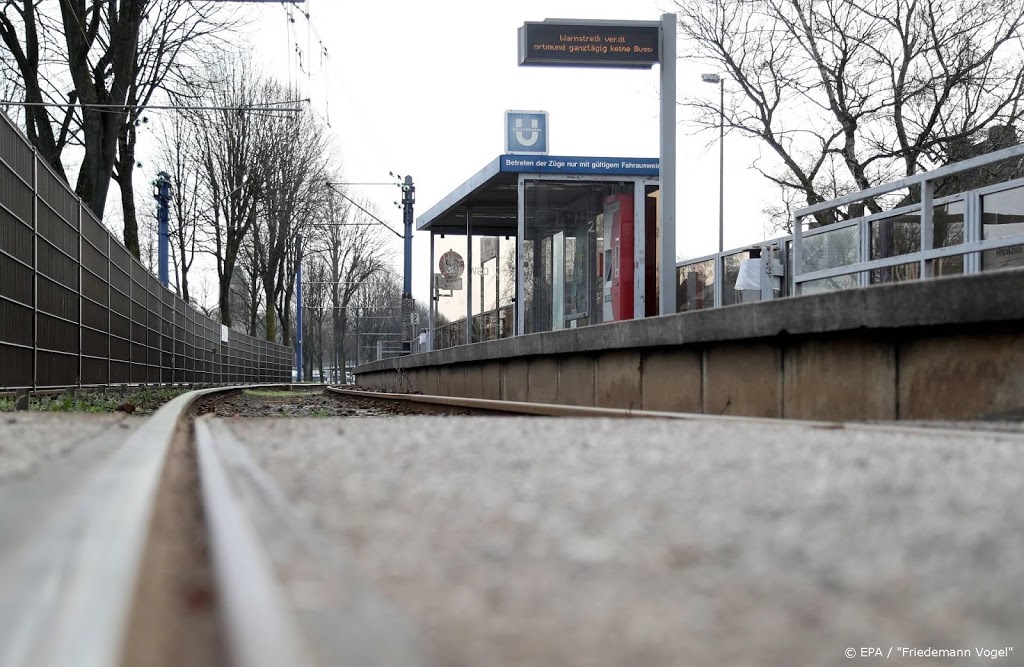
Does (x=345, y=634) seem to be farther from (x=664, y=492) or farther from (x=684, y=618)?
(x=664, y=492)

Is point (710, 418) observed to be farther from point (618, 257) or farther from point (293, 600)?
point (618, 257)

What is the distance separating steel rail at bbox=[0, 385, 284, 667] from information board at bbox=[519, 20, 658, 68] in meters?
13.0

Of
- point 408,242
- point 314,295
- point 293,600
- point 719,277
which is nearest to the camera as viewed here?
point 293,600

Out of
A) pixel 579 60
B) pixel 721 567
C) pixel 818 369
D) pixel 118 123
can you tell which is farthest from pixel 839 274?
pixel 118 123

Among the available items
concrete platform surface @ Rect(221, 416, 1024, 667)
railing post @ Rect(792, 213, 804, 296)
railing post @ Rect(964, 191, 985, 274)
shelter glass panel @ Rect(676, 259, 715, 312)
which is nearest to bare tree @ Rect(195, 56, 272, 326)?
shelter glass panel @ Rect(676, 259, 715, 312)

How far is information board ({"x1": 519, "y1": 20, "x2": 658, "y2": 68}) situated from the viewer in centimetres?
1389

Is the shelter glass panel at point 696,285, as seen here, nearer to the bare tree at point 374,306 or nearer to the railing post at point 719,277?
the railing post at point 719,277

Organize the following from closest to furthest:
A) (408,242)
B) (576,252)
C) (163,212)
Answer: (576,252), (163,212), (408,242)

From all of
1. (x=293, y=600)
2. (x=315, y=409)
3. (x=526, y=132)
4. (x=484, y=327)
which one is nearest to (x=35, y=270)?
(x=315, y=409)

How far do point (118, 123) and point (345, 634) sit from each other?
25.6 metres

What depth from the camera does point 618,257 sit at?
17.1 meters

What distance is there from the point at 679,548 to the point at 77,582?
2.85ft

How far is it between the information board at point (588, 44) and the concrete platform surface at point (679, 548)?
11677 mm

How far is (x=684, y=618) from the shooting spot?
121 centimetres
